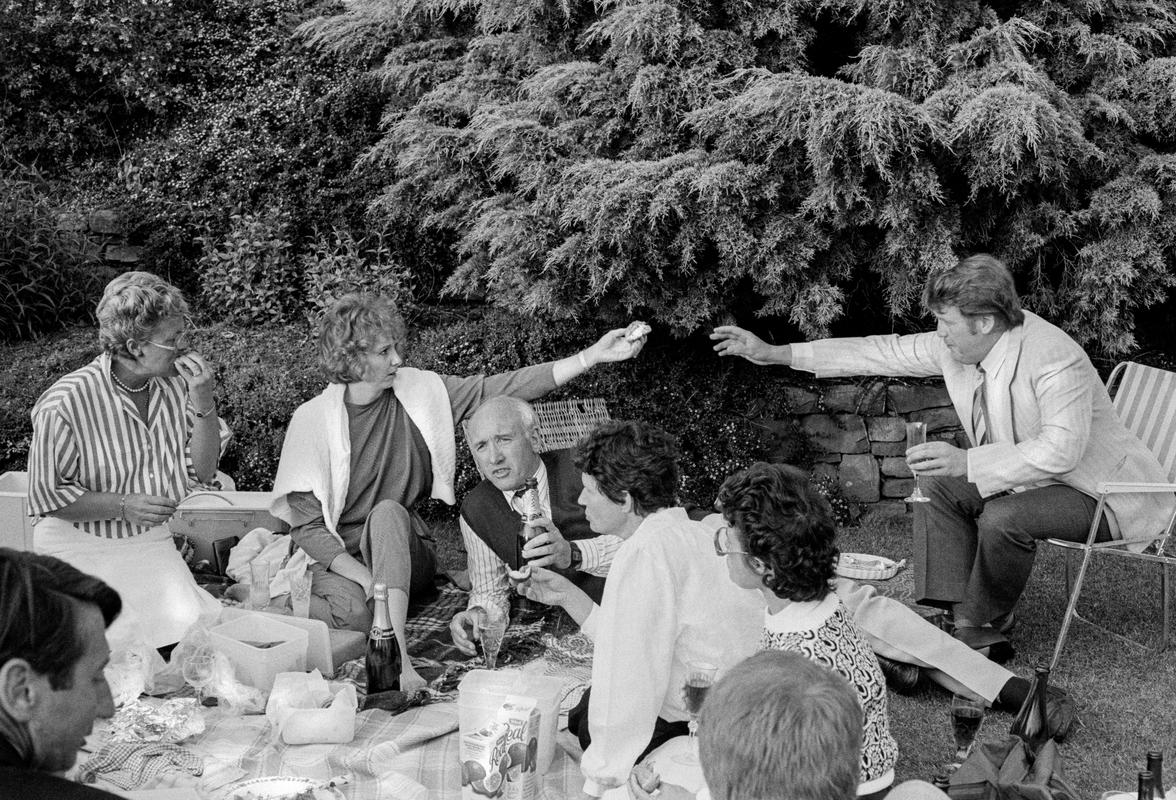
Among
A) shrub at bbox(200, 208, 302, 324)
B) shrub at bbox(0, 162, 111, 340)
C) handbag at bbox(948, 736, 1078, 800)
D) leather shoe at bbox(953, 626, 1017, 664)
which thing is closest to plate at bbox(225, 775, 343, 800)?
handbag at bbox(948, 736, 1078, 800)

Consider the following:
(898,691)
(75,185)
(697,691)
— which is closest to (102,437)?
(697,691)

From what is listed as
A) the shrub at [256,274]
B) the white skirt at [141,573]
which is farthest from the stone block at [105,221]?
the white skirt at [141,573]

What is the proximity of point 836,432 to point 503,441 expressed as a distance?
10.9ft

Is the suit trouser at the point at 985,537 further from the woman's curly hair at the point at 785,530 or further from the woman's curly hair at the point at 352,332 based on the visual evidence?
the woman's curly hair at the point at 352,332

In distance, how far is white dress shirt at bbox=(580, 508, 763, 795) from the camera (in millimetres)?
3289

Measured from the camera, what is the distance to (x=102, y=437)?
4.82 metres

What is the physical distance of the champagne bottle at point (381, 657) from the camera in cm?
438

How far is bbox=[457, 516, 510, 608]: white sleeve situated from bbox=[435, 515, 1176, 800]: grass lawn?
1.65 meters

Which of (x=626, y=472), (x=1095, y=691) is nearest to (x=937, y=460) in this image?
(x=1095, y=691)

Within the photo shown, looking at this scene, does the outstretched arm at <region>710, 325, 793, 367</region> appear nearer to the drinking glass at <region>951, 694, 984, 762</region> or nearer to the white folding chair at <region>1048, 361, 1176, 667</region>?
the white folding chair at <region>1048, 361, 1176, 667</region>

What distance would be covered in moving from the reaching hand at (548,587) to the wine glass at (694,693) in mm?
971

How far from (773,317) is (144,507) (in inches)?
172

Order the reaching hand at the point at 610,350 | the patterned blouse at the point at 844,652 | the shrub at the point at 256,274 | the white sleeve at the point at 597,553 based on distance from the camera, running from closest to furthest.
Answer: the patterned blouse at the point at 844,652 < the white sleeve at the point at 597,553 < the reaching hand at the point at 610,350 < the shrub at the point at 256,274

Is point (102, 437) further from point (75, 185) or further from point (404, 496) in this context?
point (75, 185)
